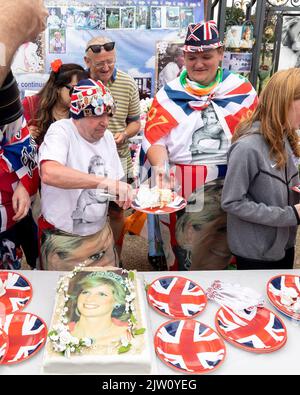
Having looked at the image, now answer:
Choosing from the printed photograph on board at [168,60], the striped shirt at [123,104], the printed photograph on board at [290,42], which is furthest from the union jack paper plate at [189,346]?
the printed photograph on board at [290,42]

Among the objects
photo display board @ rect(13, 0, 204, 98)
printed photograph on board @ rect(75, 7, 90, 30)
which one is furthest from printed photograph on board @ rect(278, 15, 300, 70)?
printed photograph on board @ rect(75, 7, 90, 30)

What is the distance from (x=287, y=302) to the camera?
4.76ft

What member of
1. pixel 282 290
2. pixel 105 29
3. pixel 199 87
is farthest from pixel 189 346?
pixel 105 29

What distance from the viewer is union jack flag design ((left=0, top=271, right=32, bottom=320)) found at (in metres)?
1.39

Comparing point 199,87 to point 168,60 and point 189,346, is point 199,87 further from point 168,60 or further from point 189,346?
point 168,60

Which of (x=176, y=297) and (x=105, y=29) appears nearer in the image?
(x=176, y=297)

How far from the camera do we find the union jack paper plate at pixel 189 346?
116 cm

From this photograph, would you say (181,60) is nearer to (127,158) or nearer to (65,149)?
(127,158)

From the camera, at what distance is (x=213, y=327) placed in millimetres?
1343

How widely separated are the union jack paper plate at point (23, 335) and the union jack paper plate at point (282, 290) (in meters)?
0.82

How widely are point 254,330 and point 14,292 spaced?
861mm

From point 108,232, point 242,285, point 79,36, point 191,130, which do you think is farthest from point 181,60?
point 242,285

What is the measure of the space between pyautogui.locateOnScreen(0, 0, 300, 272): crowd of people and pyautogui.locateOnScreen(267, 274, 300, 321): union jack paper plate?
28 cm

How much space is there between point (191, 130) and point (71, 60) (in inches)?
96.1
